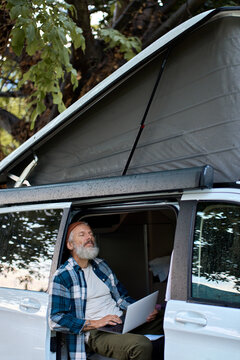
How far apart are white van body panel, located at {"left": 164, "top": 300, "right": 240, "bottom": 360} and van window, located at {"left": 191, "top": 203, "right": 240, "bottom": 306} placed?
89mm

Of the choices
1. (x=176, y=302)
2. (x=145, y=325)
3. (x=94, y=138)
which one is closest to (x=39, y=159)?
(x=94, y=138)

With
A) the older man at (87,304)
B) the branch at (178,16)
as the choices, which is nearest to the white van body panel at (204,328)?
the older man at (87,304)

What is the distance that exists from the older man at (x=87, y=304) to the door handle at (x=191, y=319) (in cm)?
78

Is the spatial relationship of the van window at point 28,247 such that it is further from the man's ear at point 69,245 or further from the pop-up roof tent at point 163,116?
the pop-up roof tent at point 163,116

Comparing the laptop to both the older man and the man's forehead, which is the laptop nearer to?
the older man

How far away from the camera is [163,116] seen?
13.5 ft

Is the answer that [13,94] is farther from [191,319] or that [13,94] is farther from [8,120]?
[191,319]

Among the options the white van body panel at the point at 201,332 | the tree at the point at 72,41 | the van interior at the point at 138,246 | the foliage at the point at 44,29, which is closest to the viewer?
the white van body panel at the point at 201,332

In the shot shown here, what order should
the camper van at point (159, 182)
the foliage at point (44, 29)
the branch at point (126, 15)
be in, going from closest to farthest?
the camper van at point (159, 182)
the foliage at point (44, 29)
the branch at point (126, 15)

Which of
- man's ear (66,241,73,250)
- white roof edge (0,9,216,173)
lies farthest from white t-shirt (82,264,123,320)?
white roof edge (0,9,216,173)

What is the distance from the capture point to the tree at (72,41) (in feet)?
17.3

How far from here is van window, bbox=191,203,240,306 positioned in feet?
9.64

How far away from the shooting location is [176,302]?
3.04 meters

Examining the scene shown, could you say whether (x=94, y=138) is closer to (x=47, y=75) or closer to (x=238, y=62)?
(x=238, y=62)
